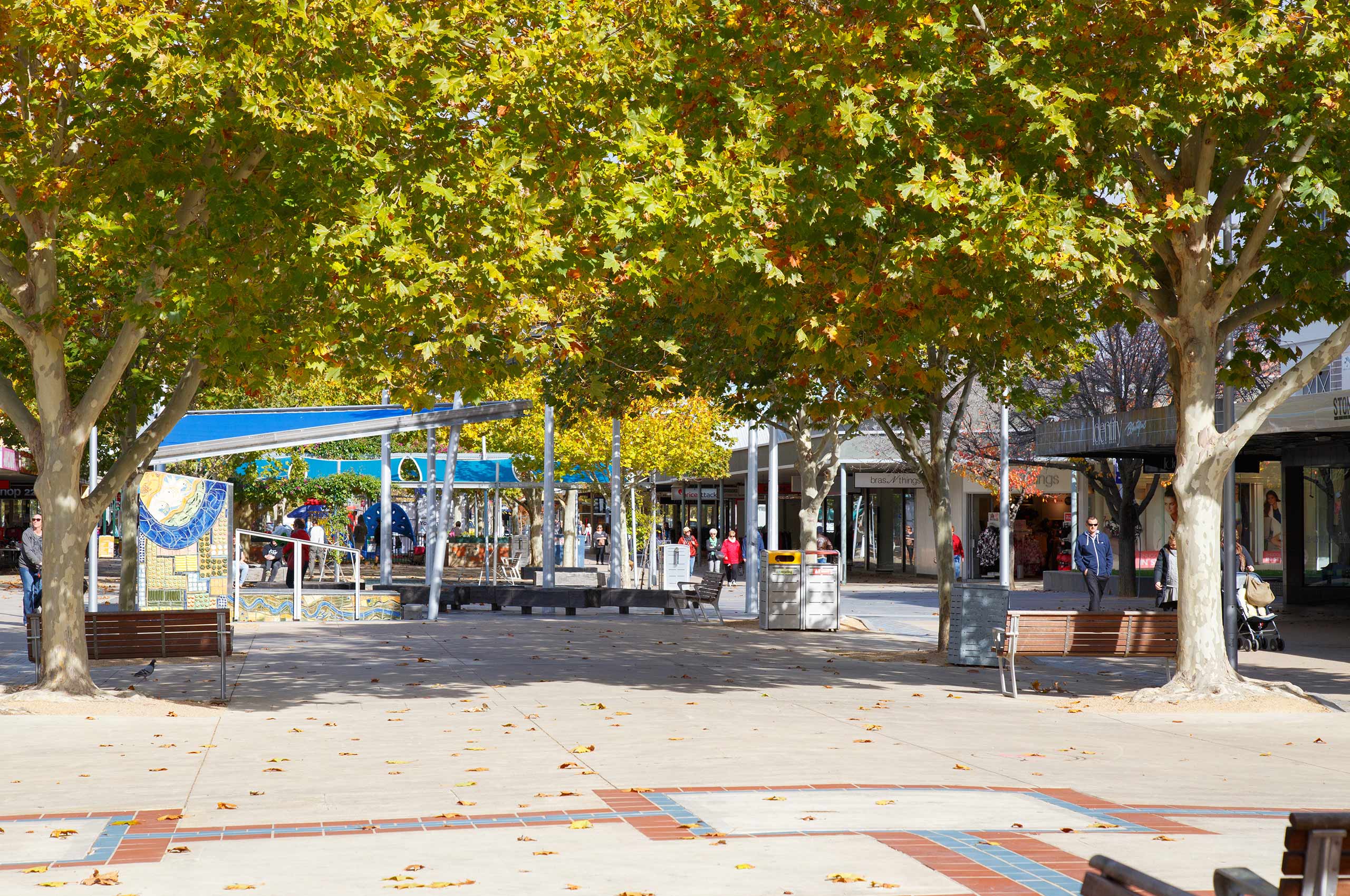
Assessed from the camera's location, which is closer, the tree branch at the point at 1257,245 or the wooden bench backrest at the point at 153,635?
the tree branch at the point at 1257,245

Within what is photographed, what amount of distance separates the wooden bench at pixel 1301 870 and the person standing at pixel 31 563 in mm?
18026

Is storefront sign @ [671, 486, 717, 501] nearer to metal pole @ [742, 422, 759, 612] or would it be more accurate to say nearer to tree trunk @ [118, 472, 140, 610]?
metal pole @ [742, 422, 759, 612]

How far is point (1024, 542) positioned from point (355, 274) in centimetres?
3511

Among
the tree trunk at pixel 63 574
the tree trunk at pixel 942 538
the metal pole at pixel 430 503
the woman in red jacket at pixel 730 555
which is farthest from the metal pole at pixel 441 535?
the woman in red jacket at pixel 730 555

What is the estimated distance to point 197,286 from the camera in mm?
10836

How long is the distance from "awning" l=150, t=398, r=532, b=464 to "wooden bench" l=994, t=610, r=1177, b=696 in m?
8.88

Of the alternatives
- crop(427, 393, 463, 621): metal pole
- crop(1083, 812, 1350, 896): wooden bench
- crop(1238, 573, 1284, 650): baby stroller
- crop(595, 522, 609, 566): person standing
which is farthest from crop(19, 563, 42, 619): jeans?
crop(595, 522, 609, 566): person standing

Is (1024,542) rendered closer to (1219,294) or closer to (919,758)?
(1219,294)

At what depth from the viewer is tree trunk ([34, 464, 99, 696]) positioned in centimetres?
1220

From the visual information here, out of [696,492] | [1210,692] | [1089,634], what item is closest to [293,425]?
[1089,634]

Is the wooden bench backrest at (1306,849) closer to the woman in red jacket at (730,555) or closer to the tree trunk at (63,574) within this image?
the tree trunk at (63,574)

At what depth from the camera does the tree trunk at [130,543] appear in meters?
20.0

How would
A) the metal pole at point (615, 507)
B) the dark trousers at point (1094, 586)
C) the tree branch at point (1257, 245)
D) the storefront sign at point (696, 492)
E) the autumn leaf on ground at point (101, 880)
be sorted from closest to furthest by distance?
the autumn leaf on ground at point (101, 880) < the tree branch at point (1257, 245) < the dark trousers at point (1094, 586) < the metal pole at point (615, 507) < the storefront sign at point (696, 492)

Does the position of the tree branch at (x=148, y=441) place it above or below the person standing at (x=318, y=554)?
above
